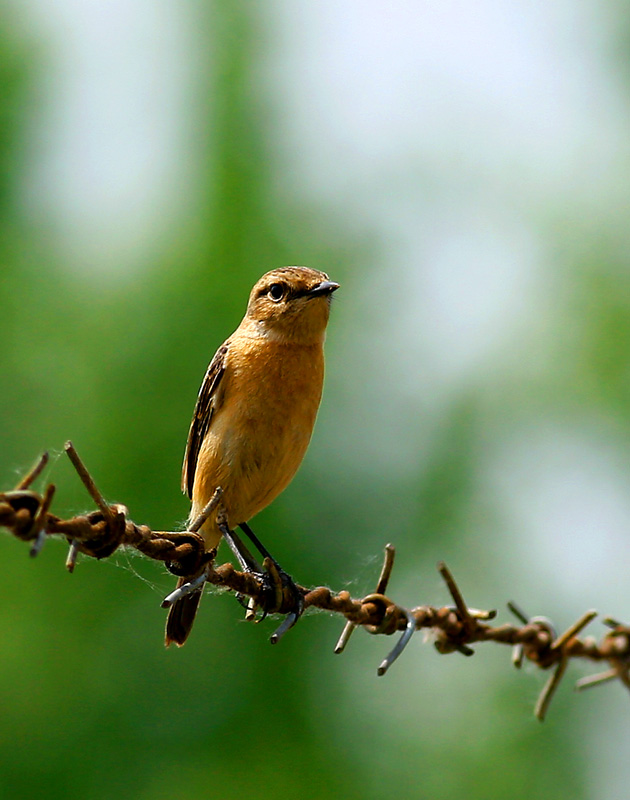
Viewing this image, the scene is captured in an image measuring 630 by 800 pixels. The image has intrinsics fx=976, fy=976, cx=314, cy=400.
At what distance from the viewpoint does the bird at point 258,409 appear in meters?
4.56

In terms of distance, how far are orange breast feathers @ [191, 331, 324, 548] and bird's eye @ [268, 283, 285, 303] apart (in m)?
0.39

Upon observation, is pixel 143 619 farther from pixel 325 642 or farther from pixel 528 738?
pixel 528 738

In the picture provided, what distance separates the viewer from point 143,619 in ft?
44.7

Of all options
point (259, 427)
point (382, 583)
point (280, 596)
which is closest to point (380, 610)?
point (382, 583)

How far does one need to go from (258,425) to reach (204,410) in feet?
1.72

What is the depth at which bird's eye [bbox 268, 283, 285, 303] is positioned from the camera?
5.26 meters

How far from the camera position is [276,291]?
5.31m

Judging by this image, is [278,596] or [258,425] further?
[258,425]

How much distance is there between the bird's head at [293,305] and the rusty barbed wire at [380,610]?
1.67 meters

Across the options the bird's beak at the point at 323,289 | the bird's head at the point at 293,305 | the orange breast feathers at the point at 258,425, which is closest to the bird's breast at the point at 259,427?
the orange breast feathers at the point at 258,425

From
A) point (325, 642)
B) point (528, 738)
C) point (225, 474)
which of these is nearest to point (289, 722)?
point (325, 642)

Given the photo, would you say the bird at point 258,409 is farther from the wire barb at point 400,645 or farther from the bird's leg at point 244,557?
the wire barb at point 400,645

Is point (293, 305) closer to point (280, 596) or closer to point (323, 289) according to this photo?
point (323, 289)

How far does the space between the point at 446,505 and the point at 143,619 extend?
18.5 feet
